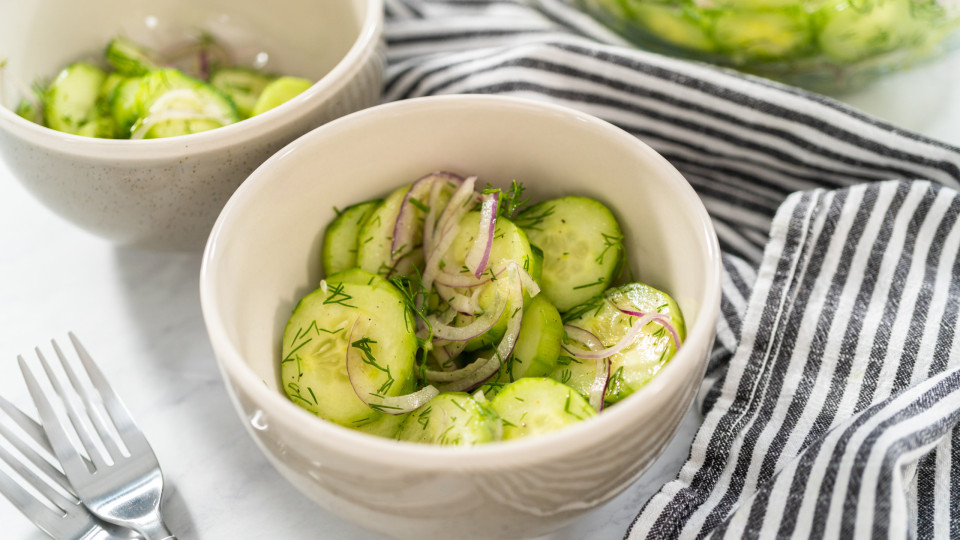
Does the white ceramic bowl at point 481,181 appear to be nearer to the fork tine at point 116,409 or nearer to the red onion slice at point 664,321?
the red onion slice at point 664,321

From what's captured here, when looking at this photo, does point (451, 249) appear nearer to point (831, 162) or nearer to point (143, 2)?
point (831, 162)

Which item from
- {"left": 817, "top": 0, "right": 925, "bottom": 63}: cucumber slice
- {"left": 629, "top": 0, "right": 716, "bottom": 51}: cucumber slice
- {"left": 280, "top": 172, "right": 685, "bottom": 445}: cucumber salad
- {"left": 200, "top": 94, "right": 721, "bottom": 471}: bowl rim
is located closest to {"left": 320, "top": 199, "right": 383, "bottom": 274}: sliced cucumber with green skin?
{"left": 280, "top": 172, "right": 685, "bottom": 445}: cucumber salad

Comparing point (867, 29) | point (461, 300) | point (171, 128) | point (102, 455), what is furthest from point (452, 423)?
point (867, 29)

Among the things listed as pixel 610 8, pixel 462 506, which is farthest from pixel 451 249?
pixel 610 8

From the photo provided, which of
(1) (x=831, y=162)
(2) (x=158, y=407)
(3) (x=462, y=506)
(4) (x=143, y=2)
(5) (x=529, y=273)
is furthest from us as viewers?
(4) (x=143, y=2)

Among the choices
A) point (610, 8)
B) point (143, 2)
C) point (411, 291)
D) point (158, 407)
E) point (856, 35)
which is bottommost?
point (158, 407)

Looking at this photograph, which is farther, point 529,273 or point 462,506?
point 529,273

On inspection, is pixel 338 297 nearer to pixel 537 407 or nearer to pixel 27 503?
pixel 537 407
